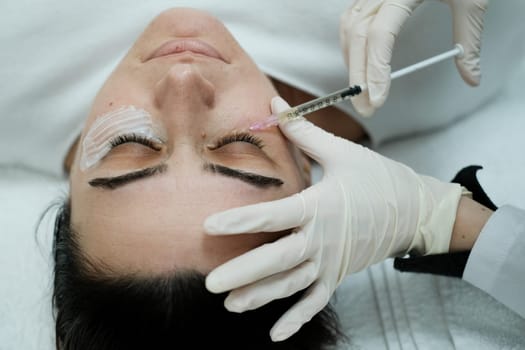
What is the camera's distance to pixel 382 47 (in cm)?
120

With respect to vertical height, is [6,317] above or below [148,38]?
below

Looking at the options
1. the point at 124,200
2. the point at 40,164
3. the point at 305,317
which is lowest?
the point at 305,317

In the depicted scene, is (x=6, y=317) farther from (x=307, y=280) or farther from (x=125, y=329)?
(x=307, y=280)

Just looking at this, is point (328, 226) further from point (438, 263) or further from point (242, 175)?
point (438, 263)

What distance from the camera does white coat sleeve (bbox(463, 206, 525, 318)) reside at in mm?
1101

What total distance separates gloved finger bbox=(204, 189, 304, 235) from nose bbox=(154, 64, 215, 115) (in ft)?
0.84

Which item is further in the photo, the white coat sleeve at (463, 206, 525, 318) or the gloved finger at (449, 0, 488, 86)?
the gloved finger at (449, 0, 488, 86)

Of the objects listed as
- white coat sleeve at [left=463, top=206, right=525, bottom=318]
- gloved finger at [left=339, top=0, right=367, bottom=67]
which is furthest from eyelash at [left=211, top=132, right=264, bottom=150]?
white coat sleeve at [left=463, top=206, right=525, bottom=318]

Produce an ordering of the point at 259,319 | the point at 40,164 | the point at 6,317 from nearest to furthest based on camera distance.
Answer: the point at 259,319
the point at 6,317
the point at 40,164

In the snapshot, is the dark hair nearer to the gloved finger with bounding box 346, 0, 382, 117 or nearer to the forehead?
the forehead

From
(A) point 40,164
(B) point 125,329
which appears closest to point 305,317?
(B) point 125,329

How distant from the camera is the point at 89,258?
106 cm

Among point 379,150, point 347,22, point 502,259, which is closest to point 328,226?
point 502,259

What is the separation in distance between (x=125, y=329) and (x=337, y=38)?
906 mm
